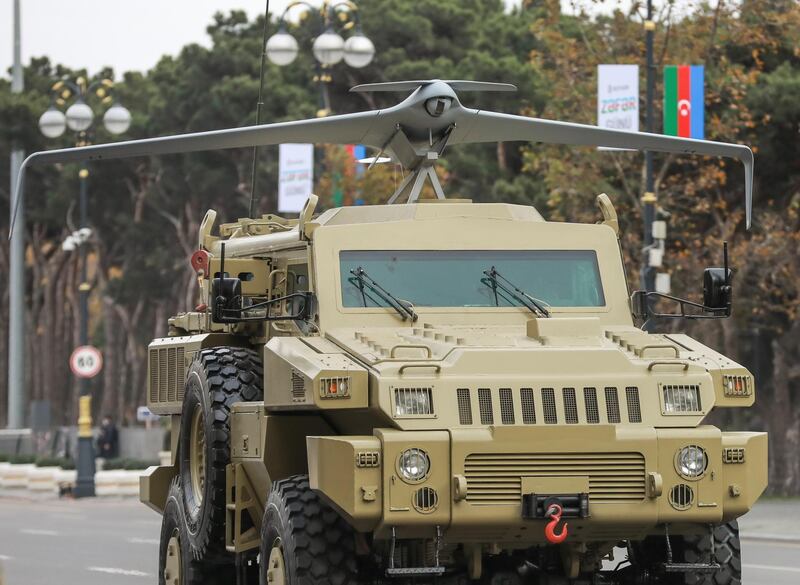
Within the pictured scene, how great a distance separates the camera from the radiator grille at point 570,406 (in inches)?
463

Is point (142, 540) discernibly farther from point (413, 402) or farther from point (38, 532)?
point (413, 402)

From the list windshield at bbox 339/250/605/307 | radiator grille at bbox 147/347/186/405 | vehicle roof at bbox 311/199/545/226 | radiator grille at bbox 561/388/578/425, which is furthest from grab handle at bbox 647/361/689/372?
radiator grille at bbox 147/347/186/405

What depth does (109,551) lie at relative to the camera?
25531mm

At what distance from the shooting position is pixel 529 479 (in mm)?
11602

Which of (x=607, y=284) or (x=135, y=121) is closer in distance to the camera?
(x=607, y=284)

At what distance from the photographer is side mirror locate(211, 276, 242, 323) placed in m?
12.6

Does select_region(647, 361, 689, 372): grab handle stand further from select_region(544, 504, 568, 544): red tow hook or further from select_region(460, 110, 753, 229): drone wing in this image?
select_region(460, 110, 753, 229): drone wing

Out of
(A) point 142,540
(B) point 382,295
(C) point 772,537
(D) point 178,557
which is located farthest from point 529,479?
(A) point 142,540

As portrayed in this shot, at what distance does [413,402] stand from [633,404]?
129 centimetres

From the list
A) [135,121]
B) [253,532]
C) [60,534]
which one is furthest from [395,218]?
[135,121]

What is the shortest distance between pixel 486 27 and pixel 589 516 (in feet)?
170

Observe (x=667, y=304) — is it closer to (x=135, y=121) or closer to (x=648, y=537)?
(x=648, y=537)

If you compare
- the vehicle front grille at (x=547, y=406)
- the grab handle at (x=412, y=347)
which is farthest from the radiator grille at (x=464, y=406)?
the grab handle at (x=412, y=347)

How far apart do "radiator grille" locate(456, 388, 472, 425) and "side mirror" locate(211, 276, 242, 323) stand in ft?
5.62
